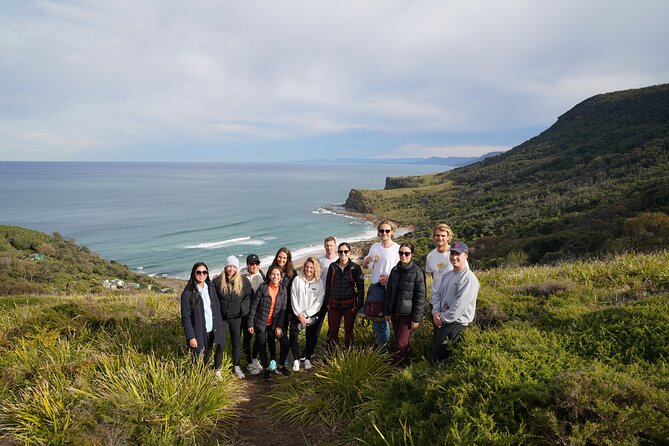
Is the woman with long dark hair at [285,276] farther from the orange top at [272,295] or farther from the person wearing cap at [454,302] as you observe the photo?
the person wearing cap at [454,302]

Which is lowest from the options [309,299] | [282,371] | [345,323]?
[282,371]

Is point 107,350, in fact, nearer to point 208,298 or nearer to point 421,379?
point 208,298

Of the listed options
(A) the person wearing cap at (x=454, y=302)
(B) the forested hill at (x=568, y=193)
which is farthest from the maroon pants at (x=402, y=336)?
(B) the forested hill at (x=568, y=193)

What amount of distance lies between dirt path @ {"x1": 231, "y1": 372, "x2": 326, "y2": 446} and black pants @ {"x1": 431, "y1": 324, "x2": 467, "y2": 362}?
1.60 metres

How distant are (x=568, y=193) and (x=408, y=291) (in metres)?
56.9

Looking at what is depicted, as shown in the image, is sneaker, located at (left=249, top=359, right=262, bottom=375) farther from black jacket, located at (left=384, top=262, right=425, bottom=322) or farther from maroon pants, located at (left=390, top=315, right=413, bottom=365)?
black jacket, located at (left=384, top=262, right=425, bottom=322)

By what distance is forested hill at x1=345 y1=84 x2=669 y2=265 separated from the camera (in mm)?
21281

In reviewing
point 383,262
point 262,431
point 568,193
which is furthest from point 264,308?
point 568,193

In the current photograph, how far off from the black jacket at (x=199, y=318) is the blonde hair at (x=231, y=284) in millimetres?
137

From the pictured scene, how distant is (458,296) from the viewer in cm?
429

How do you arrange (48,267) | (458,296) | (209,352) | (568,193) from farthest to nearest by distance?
1. (568,193)
2. (48,267)
3. (209,352)
4. (458,296)

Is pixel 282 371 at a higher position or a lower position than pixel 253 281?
lower

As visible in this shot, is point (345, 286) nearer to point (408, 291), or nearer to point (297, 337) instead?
point (408, 291)

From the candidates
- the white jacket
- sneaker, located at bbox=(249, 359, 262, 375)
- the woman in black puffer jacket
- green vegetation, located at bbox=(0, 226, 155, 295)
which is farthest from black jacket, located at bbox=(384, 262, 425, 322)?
green vegetation, located at bbox=(0, 226, 155, 295)
